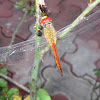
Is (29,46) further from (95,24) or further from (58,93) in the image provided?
(58,93)

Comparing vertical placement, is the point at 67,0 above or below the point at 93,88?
above

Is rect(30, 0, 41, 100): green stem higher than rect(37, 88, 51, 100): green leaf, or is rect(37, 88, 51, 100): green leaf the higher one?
rect(30, 0, 41, 100): green stem

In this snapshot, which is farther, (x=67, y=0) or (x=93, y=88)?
(x=67, y=0)

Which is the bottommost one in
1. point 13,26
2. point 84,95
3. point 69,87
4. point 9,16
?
point 84,95

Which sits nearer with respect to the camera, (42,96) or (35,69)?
(35,69)

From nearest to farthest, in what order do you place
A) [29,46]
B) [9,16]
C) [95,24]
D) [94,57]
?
[29,46]
[95,24]
[94,57]
[9,16]

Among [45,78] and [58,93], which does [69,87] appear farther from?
[45,78]

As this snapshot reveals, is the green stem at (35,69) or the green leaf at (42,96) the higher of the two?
the green stem at (35,69)

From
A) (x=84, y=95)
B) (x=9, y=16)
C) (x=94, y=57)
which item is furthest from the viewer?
(x=9, y=16)

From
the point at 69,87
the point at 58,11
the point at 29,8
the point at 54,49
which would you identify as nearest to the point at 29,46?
the point at 54,49

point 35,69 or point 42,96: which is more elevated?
point 35,69
